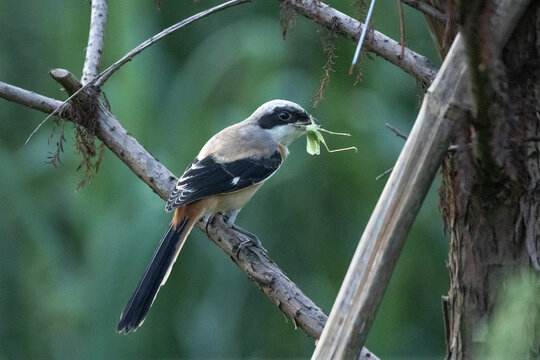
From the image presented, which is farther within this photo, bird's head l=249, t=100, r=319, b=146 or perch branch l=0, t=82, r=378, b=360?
bird's head l=249, t=100, r=319, b=146

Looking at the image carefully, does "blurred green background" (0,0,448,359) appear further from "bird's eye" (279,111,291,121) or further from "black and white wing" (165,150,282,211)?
"black and white wing" (165,150,282,211)

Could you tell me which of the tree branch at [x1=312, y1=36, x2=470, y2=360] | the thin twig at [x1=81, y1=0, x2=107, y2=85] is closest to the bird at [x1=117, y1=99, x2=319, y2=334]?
the thin twig at [x1=81, y1=0, x2=107, y2=85]

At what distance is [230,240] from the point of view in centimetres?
282

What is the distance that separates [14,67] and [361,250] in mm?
5697

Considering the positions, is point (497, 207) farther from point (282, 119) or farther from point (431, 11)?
point (282, 119)

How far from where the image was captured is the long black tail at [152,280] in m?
2.64

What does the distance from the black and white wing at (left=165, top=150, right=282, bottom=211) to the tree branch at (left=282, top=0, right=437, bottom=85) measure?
109 centimetres

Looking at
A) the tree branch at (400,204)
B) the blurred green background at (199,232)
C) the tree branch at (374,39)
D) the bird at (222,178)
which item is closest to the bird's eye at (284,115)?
the bird at (222,178)

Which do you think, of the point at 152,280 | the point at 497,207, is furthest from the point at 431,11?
the point at 152,280

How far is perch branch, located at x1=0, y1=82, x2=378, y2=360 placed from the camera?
2.14 meters

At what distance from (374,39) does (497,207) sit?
0.76m

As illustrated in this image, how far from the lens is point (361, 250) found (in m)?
1.12

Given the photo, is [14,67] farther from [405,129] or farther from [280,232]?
[405,129]

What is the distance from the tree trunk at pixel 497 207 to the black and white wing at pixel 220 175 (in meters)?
1.62
